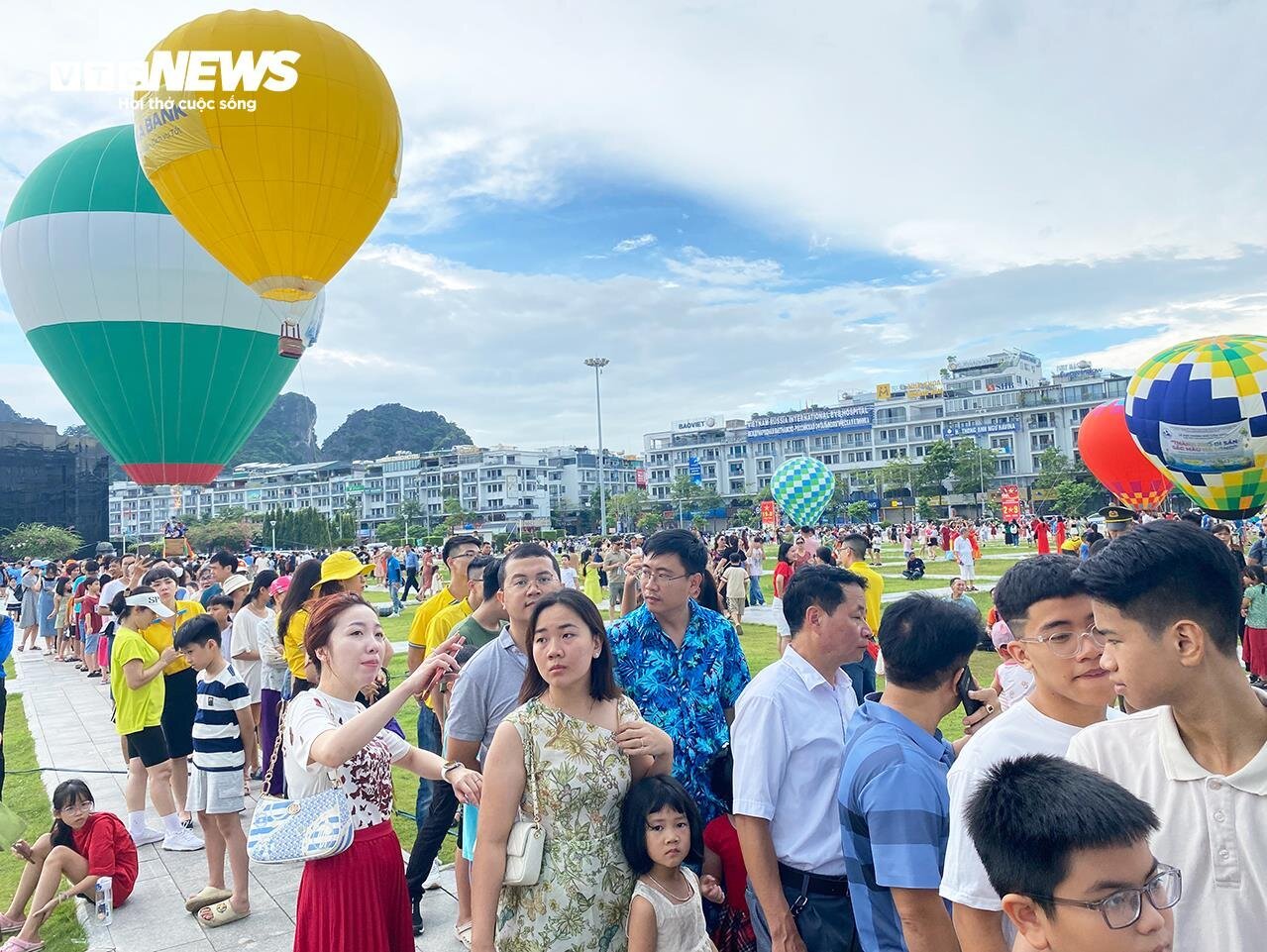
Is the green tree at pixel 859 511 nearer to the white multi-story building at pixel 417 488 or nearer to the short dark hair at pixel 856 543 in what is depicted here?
the white multi-story building at pixel 417 488

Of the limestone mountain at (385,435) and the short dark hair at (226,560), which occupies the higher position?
the limestone mountain at (385,435)

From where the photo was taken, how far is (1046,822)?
1.42m

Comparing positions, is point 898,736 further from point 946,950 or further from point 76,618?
point 76,618

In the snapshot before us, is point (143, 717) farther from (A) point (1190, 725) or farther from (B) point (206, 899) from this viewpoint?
(A) point (1190, 725)

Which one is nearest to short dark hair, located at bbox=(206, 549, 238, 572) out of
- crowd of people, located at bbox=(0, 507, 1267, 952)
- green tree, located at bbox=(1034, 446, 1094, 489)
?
crowd of people, located at bbox=(0, 507, 1267, 952)

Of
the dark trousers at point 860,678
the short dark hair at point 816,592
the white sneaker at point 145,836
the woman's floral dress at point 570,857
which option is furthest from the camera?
the white sneaker at point 145,836

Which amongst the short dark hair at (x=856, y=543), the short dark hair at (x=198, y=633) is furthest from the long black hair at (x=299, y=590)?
the short dark hair at (x=856, y=543)

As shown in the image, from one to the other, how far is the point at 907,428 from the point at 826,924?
8619 cm

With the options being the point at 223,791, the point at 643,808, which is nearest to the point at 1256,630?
the point at 643,808

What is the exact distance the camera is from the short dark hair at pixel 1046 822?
4.55 feet

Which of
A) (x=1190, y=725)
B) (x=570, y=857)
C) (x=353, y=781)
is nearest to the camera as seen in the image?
(x=1190, y=725)

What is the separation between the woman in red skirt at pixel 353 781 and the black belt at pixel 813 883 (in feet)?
3.59

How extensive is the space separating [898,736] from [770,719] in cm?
64

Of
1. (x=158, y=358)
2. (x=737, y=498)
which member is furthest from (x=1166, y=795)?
(x=737, y=498)
